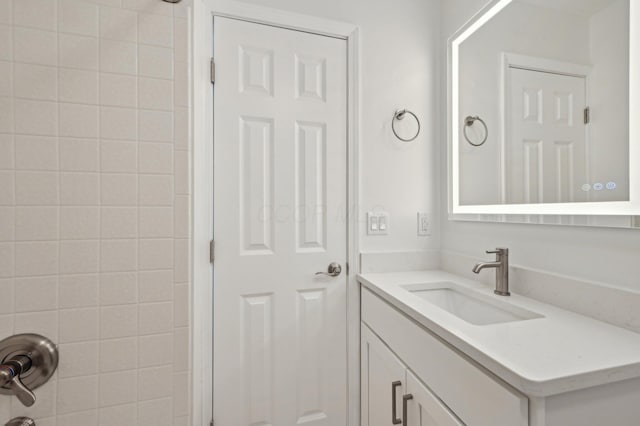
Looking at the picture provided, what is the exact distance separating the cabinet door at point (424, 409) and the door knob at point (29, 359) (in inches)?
41.7

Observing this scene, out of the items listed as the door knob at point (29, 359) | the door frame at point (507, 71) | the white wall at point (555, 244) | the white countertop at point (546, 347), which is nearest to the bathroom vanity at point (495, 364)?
the white countertop at point (546, 347)

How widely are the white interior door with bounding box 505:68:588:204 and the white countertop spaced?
0.40 meters

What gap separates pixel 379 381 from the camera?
1227mm

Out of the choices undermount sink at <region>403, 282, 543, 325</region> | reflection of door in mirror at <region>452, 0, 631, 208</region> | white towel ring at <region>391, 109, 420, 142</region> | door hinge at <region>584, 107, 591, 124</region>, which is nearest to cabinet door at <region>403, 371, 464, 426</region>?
undermount sink at <region>403, 282, 543, 325</region>

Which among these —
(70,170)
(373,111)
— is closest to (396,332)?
(373,111)

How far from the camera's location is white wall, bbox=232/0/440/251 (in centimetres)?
147

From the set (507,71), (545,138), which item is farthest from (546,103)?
(507,71)

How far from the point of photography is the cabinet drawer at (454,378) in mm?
616

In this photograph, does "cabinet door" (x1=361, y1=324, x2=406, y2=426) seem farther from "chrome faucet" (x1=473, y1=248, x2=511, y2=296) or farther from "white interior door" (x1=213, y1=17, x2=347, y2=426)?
"chrome faucet" (x1=473, y1=248, x2=511, y2=296)

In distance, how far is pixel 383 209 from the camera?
1510 millimetres

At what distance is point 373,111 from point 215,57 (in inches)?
30.7

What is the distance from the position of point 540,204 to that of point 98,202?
4.82ft

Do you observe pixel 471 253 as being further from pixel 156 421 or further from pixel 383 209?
pixel 156 421

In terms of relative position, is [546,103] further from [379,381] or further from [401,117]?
[379,381]
